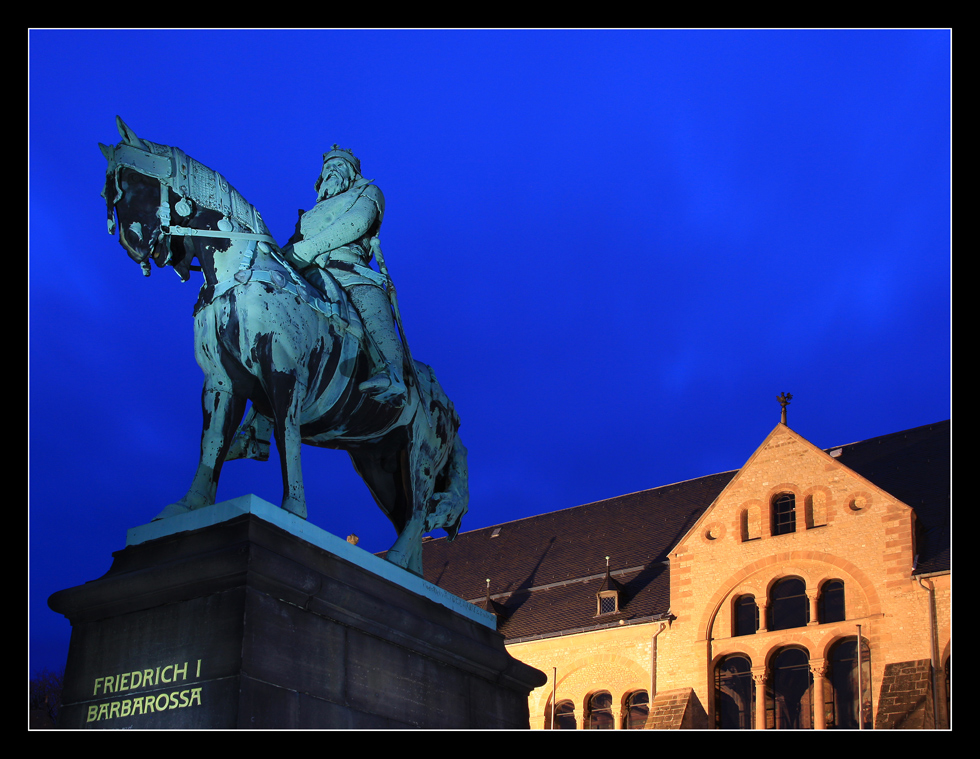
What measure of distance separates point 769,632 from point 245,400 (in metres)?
24.2

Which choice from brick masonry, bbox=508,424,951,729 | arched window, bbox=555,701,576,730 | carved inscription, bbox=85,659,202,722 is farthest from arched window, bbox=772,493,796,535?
carved inscription, bbox=85,659,202,722

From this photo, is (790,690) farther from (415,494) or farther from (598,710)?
(415,494)

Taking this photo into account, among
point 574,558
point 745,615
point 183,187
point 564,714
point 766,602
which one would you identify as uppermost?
point 574,558

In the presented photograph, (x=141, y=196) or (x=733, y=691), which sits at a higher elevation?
(x=141, y=196)

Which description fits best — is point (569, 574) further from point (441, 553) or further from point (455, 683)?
point (455, 683)

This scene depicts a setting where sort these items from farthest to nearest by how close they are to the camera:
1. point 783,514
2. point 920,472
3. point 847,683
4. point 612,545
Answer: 1. point 612,545
2. point 920,472
3. point 783,514
4. point 847,683

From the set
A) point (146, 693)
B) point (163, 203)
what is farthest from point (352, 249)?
point (146, 693)

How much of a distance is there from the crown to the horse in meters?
1.28

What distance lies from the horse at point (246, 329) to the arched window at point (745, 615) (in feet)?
76.4

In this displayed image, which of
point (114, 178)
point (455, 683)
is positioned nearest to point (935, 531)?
point (455, 683)

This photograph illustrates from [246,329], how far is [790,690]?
2492cm

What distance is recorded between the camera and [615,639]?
105 ft

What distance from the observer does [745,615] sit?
98.8 feet

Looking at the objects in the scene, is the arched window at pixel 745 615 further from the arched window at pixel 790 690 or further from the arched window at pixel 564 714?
the arched window at pixel 564 714
